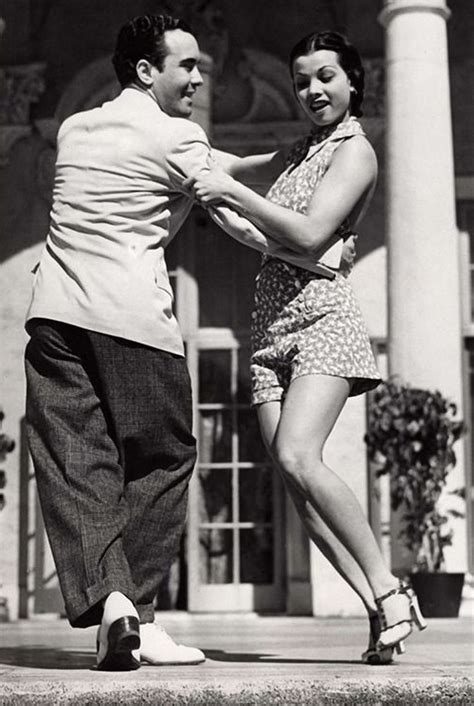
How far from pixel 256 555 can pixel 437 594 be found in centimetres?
228

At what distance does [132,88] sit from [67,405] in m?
0.81

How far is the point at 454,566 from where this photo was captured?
847 centimetres

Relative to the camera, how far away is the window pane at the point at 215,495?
10.2 meters

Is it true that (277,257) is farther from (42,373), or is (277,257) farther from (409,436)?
(409,436)

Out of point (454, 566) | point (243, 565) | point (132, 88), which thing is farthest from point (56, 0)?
point (132, 88)

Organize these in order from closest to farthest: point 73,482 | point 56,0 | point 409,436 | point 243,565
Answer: point 73,482, point 409,436, point 243,565, point 56,0

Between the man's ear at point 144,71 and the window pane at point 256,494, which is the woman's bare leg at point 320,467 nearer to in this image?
the man's ear at point 144,71

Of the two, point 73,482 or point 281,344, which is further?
point 281,344

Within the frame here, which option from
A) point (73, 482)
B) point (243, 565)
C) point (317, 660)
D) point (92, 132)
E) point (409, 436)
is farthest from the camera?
point (243, 565)

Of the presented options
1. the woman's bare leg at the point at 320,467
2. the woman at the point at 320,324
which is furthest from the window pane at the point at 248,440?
the woman's bare leg at the point at 320,467

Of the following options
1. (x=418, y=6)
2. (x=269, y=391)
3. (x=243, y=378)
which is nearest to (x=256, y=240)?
(x=269, y=391)

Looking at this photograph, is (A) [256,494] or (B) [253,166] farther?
(A) [256,494]

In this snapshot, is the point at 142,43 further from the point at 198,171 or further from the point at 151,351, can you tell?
the point at 151,351

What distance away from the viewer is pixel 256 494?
1027cm
